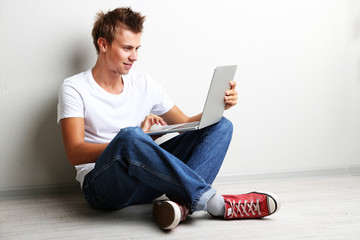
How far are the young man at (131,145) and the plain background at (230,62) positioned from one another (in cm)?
26

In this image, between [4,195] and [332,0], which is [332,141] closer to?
[332,0]

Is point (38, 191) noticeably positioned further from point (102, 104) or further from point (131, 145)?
point (131, 145)

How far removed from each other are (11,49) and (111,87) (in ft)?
1.81

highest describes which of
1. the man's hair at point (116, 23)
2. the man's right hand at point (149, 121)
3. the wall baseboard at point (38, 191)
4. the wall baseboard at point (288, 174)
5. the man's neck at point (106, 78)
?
the man's hair at point (116, 23)

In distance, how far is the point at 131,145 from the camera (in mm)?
1723

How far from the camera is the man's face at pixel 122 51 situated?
2.10 metres

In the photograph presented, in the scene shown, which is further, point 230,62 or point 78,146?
point 230,62

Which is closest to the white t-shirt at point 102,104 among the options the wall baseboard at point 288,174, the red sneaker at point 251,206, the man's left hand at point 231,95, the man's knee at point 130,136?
the man's knee at point 130,136

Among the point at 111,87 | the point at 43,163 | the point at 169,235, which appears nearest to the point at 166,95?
the point at 111,87

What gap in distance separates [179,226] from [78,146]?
524 millimetres

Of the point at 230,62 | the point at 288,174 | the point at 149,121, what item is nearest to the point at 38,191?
the point at 149,121

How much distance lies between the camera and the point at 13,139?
2338 millimetres

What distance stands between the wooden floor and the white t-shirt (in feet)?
0.72

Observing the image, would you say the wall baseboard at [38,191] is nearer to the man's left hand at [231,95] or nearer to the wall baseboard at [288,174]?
the wall baseboard at [288,174]
